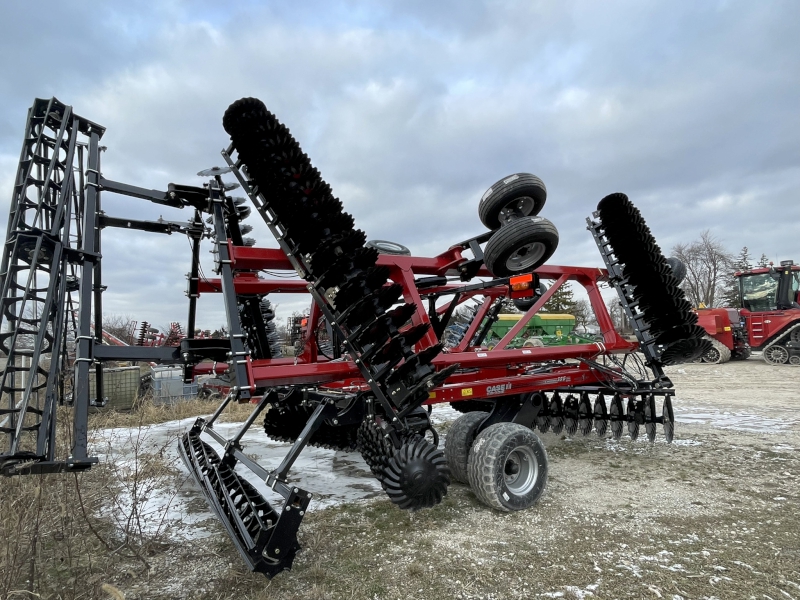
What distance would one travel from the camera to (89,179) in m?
3.19

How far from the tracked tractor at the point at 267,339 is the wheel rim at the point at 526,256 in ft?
0.05

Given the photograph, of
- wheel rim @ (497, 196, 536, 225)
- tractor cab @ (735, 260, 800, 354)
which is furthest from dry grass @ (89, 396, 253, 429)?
tractor cab @ (735, 260, 800, 354)

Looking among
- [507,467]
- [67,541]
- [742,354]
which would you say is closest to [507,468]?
[507,467]

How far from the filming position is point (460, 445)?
4.93 meters

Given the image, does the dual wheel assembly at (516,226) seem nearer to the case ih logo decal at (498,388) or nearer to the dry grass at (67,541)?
the case ih logo decal at (498,388)

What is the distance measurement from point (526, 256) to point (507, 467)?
1840 mm

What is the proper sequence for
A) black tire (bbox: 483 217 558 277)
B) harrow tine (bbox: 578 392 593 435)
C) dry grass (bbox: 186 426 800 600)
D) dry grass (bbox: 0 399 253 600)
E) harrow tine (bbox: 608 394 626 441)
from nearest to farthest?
dry grass (bbox: 0 399 253 600) → dry grass (bbox: 186 426 800 600) → black tire (bbox: 483 217 558 277) → harrow tine (bbox: 608 394 626 441) → harrow tine (bbox: 578 392 593 435)

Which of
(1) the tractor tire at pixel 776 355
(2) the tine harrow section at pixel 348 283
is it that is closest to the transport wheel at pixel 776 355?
(1) the tractor tire at pixel 776 355

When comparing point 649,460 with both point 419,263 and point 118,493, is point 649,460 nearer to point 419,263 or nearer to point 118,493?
point 419,263

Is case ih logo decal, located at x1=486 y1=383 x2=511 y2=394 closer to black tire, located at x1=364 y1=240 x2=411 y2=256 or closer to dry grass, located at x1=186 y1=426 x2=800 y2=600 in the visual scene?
dry grass, located at x1=186 y1=426 x2=800 y2=600

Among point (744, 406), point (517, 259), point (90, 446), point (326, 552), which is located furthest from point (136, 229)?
point (744, 406)

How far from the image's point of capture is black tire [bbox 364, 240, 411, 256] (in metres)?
4.51

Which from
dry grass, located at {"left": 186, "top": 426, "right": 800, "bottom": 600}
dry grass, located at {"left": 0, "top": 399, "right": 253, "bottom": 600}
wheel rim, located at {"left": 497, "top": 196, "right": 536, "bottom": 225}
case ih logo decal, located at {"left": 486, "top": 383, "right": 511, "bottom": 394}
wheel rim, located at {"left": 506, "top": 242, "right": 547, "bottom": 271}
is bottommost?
dry grass, located at {"left": 186, "top": 426, "right": 800, "bottom": 600}

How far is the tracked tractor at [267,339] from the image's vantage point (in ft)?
9.78
